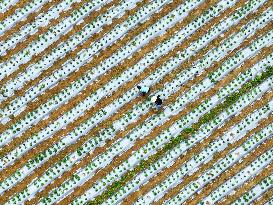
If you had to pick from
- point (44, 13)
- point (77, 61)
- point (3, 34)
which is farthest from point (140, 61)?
point (3, 34)

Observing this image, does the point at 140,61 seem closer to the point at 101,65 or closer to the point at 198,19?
the point at 101,65

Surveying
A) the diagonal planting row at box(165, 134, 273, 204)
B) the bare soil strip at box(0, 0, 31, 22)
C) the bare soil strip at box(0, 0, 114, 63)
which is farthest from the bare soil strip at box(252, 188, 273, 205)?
the bare soil strip at box(0, 0, 31, 22)

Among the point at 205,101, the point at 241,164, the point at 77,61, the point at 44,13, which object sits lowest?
the point at 241,164

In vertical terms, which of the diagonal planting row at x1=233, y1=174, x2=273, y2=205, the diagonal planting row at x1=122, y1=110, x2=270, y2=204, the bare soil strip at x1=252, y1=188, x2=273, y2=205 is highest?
the diagonal planting row at x1=122, y1=110, x2=270, y2=204

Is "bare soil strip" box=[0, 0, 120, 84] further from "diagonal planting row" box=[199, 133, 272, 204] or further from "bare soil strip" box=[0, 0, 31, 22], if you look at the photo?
"diagonal planting row" box=[199, 133, 272, 204]

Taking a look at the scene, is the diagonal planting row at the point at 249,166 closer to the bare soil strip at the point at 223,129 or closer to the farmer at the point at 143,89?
the bare soil strip at the point at 223,129
